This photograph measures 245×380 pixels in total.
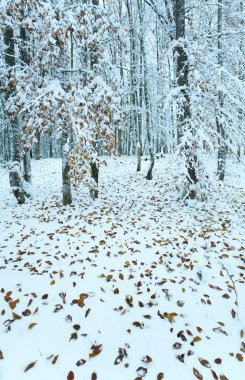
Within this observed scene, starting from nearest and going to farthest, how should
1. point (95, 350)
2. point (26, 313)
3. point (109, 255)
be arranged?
1. point (95, 350)
2. point (26, 313)
3. point (109, 255)

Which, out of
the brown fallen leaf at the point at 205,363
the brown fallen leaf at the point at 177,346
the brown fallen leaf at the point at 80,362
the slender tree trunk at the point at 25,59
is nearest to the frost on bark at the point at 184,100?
the slender tree trunk at the point at 25,59

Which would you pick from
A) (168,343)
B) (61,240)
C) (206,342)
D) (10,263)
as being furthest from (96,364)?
(61,240)

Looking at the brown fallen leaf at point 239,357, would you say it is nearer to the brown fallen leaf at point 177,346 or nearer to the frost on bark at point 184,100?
the brown fallen leaf at point 177,346

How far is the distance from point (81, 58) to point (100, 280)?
7331 millimetres

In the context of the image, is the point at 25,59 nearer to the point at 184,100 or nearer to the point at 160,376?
the point at 184,100

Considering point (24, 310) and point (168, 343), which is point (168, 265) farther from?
point (24, 310)

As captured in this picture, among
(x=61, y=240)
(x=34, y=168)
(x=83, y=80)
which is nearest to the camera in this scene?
(x=61, y=240)

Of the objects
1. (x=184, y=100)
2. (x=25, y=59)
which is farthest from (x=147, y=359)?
(x=25, y=59)

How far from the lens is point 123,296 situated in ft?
12.5

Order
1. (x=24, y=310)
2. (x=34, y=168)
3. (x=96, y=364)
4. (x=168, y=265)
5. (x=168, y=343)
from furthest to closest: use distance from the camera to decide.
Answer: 1. (x=34, y=168)
2. (x=168, y=265)
3. (x=24, y=310)
4. (x=168, y=343)
5. (x=96, y=364)

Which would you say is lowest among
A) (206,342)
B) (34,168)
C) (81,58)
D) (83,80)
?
(206,342)

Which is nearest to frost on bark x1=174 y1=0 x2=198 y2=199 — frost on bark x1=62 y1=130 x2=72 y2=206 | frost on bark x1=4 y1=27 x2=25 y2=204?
frost on bark x1=62 y1=130 x2=72 y2=206

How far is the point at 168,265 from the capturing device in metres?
4.70

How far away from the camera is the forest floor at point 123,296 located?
272 cm
